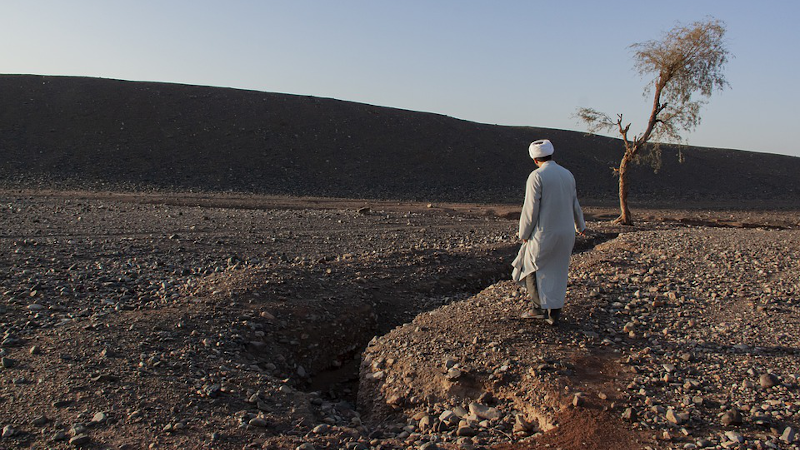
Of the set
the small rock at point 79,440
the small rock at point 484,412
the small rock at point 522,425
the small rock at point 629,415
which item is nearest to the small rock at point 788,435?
the small rock at point 629,415

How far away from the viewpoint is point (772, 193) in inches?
1560

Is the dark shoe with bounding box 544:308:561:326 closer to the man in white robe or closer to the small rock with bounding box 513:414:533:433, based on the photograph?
the man in white robe

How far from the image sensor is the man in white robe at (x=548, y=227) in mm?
6016

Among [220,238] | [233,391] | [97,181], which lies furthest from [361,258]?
[97,181]

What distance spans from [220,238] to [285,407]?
304 inches

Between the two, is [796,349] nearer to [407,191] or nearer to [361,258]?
[361,258]

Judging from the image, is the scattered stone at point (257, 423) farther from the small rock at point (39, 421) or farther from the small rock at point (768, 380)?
the small rock at point (768, 380)

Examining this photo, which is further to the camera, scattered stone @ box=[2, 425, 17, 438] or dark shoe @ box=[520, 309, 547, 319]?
dark shoe @ box=[520, 309, 547, 319]

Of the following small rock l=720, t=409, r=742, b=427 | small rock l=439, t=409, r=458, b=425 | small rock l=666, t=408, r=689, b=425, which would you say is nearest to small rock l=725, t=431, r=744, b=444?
small rock l=720, t=409, r=742, b=427

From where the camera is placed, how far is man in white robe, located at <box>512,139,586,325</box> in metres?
6.02

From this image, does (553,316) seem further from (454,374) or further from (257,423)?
(257,423)

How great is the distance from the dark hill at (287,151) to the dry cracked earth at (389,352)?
63.2ft

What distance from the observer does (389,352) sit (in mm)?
5926

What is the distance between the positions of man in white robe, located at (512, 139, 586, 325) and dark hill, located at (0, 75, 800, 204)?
72.9ft
